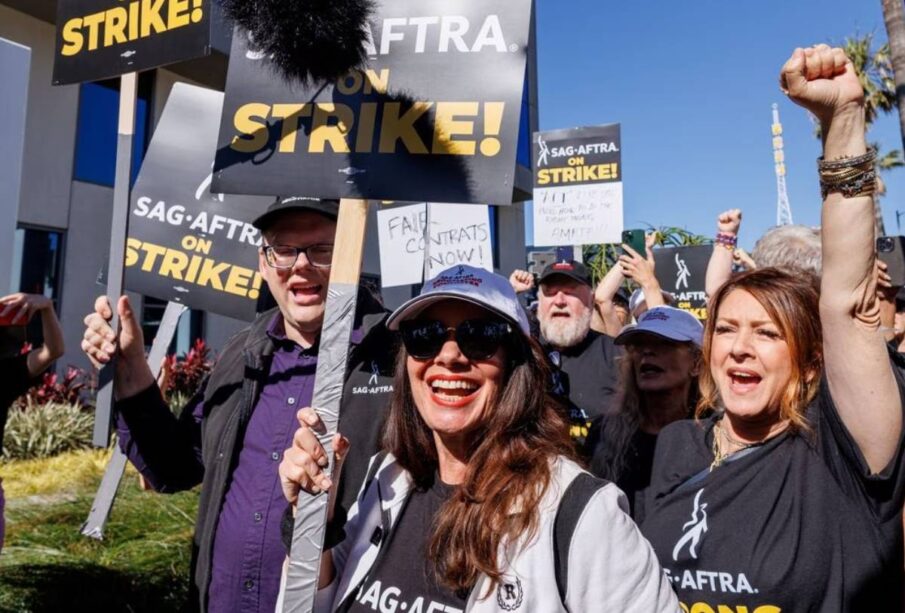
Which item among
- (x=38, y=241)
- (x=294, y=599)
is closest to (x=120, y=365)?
(x=294, y=599)

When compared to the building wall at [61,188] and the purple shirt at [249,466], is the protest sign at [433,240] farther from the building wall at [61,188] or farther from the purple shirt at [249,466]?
the building wall at [61,188]

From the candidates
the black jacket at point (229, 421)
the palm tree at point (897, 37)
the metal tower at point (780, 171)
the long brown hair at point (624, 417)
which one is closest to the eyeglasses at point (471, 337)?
the black jacket at point (229, 421)

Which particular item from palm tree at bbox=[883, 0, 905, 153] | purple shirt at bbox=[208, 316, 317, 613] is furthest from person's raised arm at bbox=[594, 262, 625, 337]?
palm tree at bbox=[883, 0, 905, 153]

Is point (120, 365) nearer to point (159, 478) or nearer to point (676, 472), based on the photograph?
point (159, 478)

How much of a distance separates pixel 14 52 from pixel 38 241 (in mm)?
8549

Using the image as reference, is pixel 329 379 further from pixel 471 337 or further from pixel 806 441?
pixel 806 441

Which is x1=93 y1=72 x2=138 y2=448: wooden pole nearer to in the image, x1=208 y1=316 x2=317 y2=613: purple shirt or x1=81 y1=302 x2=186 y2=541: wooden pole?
x1=208 y1=316 x2=317 y2=613: purple shirt

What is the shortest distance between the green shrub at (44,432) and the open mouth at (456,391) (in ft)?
23.1

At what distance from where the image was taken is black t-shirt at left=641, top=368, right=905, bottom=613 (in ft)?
5.62

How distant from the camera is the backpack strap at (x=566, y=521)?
1476 mm

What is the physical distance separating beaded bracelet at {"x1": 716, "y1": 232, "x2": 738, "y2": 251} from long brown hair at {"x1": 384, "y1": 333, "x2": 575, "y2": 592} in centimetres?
247

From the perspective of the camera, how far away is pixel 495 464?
1.68 m

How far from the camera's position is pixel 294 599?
1639 mm

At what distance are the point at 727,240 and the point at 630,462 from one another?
68.5 inches
